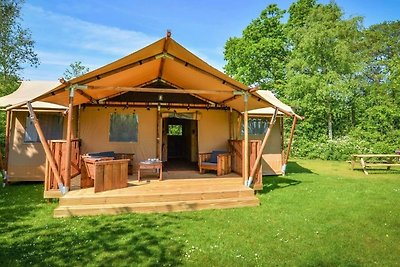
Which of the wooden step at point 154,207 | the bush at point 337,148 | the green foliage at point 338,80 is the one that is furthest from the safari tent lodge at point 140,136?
Result: the green foliage at point 338,80

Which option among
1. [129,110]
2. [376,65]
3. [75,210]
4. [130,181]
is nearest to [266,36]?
[376,65]

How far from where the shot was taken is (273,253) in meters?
3.47

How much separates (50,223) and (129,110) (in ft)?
16.0

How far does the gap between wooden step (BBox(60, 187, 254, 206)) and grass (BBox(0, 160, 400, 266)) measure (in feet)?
1.26

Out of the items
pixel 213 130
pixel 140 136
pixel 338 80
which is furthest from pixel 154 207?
pixel 338 80

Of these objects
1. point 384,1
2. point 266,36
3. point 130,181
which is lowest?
point 130,181

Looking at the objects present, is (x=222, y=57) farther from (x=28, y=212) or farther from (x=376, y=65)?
(x=28, y=212)

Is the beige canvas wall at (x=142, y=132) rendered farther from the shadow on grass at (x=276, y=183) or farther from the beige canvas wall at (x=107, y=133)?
the shadow on grass at (x=276, y=183)

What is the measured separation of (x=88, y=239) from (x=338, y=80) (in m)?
17.5

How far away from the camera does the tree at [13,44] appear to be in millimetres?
15859

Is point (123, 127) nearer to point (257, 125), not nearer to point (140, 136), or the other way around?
point (140, 136)

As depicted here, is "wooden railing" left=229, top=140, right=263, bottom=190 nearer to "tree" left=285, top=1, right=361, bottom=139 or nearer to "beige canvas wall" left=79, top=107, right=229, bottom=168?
"beige canvas wall" left=79, top=107, right=229, bottom=168

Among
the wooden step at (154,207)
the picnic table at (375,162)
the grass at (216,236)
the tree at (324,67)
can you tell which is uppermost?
the tree at (324,67)

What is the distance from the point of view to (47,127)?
27.5ft
